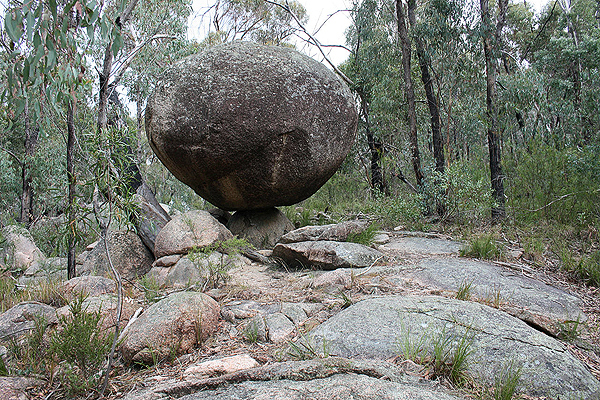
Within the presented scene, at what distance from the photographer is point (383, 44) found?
9438 mm

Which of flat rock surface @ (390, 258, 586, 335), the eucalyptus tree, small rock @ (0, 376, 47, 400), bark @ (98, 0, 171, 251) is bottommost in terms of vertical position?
flat rock surface @ (390, 258, 586, 335)

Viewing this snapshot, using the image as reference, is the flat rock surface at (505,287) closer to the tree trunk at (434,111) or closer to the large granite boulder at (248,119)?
the large granite boulder at (248,119)

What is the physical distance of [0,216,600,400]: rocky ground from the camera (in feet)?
6.03

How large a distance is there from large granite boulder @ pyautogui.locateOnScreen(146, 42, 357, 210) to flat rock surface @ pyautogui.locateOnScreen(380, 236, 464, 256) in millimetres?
1373

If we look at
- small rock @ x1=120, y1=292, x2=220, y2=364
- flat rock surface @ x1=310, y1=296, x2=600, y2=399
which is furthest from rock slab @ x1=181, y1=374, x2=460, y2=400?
small rock @ x1=120, y1=292, x2=220, y2=364

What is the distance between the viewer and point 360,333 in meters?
2.36

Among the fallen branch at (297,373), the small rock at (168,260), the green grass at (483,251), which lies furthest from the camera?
the small rock at (168,260)

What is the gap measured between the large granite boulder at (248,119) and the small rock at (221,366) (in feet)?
9.99

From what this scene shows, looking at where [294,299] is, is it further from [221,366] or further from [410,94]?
[410,94]

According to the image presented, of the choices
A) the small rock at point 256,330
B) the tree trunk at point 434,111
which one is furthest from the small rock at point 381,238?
the small rock at point 256,330

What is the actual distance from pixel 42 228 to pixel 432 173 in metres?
7.97

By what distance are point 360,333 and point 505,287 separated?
5.88ft

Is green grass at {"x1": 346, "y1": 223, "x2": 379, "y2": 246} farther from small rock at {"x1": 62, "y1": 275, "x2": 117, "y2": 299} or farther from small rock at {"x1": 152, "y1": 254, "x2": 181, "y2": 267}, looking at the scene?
small rock at {"x1": 62, "y1": 275, "x2": 117, "y2": 299}

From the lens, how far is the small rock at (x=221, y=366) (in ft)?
6.93
